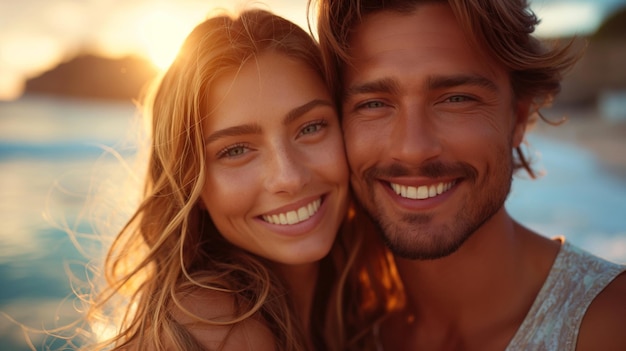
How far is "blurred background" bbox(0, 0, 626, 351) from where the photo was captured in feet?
13.0

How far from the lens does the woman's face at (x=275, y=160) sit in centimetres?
265

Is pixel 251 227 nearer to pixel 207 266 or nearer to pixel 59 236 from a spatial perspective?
pixel 207 266

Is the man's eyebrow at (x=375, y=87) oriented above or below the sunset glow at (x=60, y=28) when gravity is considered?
below

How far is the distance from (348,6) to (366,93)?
481 millimetres

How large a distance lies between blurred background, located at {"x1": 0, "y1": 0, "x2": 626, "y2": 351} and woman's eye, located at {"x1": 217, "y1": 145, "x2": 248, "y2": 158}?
0.73 m

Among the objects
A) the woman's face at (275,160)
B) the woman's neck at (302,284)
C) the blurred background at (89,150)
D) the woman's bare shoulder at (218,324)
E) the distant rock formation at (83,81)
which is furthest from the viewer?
the distant rock formation at (83,81)

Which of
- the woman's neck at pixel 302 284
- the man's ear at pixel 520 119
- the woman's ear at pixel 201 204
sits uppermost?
the man's ear at pixel 520 119

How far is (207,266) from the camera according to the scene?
292cm

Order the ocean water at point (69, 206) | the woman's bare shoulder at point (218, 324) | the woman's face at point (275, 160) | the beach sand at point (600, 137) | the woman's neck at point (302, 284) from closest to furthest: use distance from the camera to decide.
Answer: the woman's bare shoulder at point (218, 324)
the woman's face at point (275, 160)
the woman's neck at point (302, 284)
the ocean water at point (69, 206)
the beach sand at point (600, 137)

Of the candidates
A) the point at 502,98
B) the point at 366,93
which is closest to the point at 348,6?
the point at 366,93

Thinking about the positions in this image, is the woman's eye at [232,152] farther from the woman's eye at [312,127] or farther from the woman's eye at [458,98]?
the woman's eye at [458,98]

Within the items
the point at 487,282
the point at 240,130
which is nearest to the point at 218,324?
the point at 240,130

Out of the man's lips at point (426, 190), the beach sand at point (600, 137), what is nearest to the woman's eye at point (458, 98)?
the man's lips at point (426, 190)

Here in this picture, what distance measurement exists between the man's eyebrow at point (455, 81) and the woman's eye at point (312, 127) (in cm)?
57
